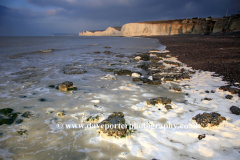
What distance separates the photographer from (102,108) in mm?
4023

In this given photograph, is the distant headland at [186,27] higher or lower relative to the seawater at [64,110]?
higher

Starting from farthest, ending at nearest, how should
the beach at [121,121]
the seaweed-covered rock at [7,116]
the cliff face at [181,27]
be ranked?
1. the cliff face at [181,27]
2. the seaweed-covered rock at [7,116]
3. the beach at [121,121]

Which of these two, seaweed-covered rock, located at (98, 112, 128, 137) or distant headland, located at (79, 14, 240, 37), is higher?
distant headland, located at (79, 14, 240, 37)

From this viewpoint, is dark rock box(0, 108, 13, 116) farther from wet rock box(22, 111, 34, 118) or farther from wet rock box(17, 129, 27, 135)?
wet rock box(17, 129, 27, 135)

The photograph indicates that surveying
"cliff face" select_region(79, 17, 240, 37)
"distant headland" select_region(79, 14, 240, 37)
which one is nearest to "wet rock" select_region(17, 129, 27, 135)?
"distant headland" select_region(79, 14, 240, 37)

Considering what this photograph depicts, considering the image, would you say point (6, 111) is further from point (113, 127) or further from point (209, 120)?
point (209, 120)

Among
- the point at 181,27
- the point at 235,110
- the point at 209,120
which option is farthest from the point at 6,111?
the point at 181,27

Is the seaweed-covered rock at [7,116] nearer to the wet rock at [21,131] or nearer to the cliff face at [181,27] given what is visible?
the wet rock at [21,131]

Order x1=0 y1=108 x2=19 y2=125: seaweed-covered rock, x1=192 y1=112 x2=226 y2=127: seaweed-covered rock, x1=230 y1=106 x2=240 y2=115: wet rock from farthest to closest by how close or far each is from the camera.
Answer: x1=230 y1=106 x2=240 y2=115: wet rock < x1=0 y1=108 x2=19 y2=125: seaweed-covered rock < x1=192 y1=112 x2=226 y2=127: seaweed-covered rock

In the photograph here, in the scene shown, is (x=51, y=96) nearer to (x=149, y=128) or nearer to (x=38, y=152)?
(x=38, y=152)

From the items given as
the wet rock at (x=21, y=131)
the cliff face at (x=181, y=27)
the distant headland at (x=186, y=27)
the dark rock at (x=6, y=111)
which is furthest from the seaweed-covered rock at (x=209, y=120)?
the cliff face at (x=181, y=27)

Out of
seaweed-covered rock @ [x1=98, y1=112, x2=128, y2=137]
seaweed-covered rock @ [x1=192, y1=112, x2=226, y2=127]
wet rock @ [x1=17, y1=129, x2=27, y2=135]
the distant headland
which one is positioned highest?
the distant headland

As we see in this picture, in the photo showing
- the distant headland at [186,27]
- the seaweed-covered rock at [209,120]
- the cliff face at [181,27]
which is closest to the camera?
the seaweed-covered rock at [209,120]

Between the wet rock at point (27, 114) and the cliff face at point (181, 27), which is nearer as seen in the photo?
the wet rock at point (27, 114)
